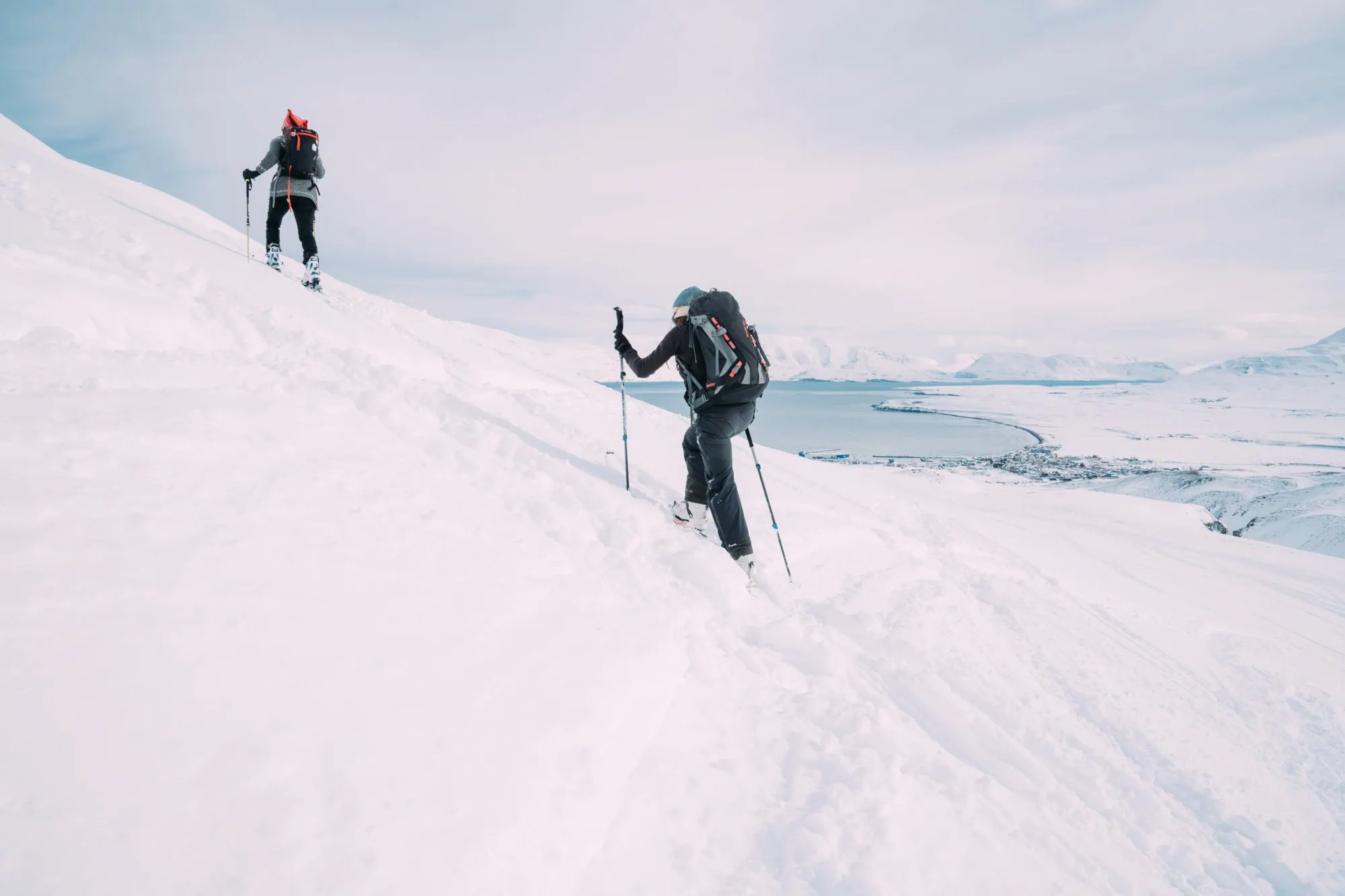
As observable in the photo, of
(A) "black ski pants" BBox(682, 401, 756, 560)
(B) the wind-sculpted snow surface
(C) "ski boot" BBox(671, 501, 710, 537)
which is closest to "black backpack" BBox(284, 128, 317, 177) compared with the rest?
(B) the wind-sculpted snow surface

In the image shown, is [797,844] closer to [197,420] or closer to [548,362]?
[197,420]

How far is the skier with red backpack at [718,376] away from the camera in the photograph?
5.05 m

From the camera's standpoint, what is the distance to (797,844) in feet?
9.11

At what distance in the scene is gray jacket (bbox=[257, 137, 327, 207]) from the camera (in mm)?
9828

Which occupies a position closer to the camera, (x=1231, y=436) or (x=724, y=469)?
(x=724, y=469)

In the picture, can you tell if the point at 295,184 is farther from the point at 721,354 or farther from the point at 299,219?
the point at 721,354

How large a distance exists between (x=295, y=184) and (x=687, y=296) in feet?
28.5

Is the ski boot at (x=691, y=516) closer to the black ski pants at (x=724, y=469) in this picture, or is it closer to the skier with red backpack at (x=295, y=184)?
the black ski pants at (x=724, y=469)

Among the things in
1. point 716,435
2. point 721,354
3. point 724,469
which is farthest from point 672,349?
point 724,469

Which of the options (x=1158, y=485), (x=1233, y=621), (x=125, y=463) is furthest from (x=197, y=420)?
(x=1158, y=485)

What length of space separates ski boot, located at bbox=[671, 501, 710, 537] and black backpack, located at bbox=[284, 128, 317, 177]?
9153mm

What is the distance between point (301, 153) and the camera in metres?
9.80

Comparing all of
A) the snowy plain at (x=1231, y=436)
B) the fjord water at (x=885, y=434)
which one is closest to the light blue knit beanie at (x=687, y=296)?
the snowy plain at (x=1231, y=436)

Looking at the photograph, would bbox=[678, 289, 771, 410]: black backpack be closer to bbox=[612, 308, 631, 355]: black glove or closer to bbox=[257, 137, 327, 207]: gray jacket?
bbox=[612, 308, 631, 355]: black glove
